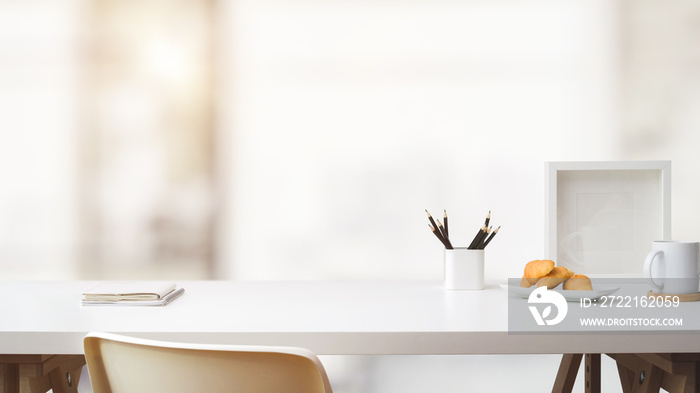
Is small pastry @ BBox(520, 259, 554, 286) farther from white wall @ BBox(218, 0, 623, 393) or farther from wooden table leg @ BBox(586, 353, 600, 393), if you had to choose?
white wall @ BBox(218, 0, 623, 393)

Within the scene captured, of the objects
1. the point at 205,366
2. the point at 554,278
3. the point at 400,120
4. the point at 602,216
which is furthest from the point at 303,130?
the point at 205,366

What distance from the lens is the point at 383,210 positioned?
2465 mm

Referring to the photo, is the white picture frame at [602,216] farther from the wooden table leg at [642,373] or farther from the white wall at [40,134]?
the white wall at [40,134]

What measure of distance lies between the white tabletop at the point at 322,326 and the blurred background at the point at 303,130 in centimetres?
94

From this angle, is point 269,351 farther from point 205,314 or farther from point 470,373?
point 470,373

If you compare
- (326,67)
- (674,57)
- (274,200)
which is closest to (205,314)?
(274,200)

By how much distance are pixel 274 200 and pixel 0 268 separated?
45.5 inches

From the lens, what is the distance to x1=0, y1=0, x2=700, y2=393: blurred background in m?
2.45

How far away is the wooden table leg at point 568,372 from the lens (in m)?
1.75

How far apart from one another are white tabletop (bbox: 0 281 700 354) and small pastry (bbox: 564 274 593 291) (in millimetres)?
152

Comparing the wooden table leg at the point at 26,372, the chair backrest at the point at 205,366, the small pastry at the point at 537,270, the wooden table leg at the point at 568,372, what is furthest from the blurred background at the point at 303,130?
the chair backrest at the point at 205,366

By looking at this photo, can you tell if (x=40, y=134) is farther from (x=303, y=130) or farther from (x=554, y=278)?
(x=554, y=278)

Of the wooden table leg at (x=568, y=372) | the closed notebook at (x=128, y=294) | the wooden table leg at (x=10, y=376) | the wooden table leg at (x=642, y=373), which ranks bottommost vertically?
the wooden table leg at (x=568, y=372)

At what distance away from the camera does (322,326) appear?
120 centimetres
